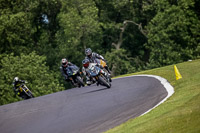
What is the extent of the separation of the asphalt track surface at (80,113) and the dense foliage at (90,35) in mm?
23606

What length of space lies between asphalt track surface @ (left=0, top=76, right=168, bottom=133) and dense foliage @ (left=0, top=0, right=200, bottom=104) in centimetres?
2361

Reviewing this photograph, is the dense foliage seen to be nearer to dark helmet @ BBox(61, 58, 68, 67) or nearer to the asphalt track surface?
dark helmet @ BBox(61, 58, 68, 67)

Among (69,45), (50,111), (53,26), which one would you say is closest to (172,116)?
(50,111)

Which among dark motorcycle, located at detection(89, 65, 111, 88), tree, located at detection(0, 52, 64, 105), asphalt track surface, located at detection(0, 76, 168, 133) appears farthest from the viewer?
tree, located at detection(0, 52, 64, 105)

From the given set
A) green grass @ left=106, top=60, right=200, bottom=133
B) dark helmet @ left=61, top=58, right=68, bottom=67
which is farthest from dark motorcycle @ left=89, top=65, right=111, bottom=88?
green grass @ left=106, top=60, right=200, bottom=133

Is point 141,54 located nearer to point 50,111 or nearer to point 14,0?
point 14,0

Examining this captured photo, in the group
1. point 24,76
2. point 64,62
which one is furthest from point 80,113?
point 24,76

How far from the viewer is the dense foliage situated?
3956 cm

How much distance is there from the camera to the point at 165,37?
40594 mm

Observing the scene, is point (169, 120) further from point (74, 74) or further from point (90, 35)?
point (90, 35)

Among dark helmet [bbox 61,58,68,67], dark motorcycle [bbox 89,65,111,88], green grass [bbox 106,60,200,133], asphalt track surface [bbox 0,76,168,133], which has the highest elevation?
dark helmet [bbox 61,58,68,67]

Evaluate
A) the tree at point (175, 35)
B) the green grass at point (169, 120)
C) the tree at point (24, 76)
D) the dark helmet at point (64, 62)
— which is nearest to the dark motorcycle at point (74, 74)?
the dark helmet at point (64, 62)

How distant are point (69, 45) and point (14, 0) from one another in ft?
24.3

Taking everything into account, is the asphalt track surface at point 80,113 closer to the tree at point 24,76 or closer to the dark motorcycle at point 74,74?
the dark motorcycle at point 74,74
